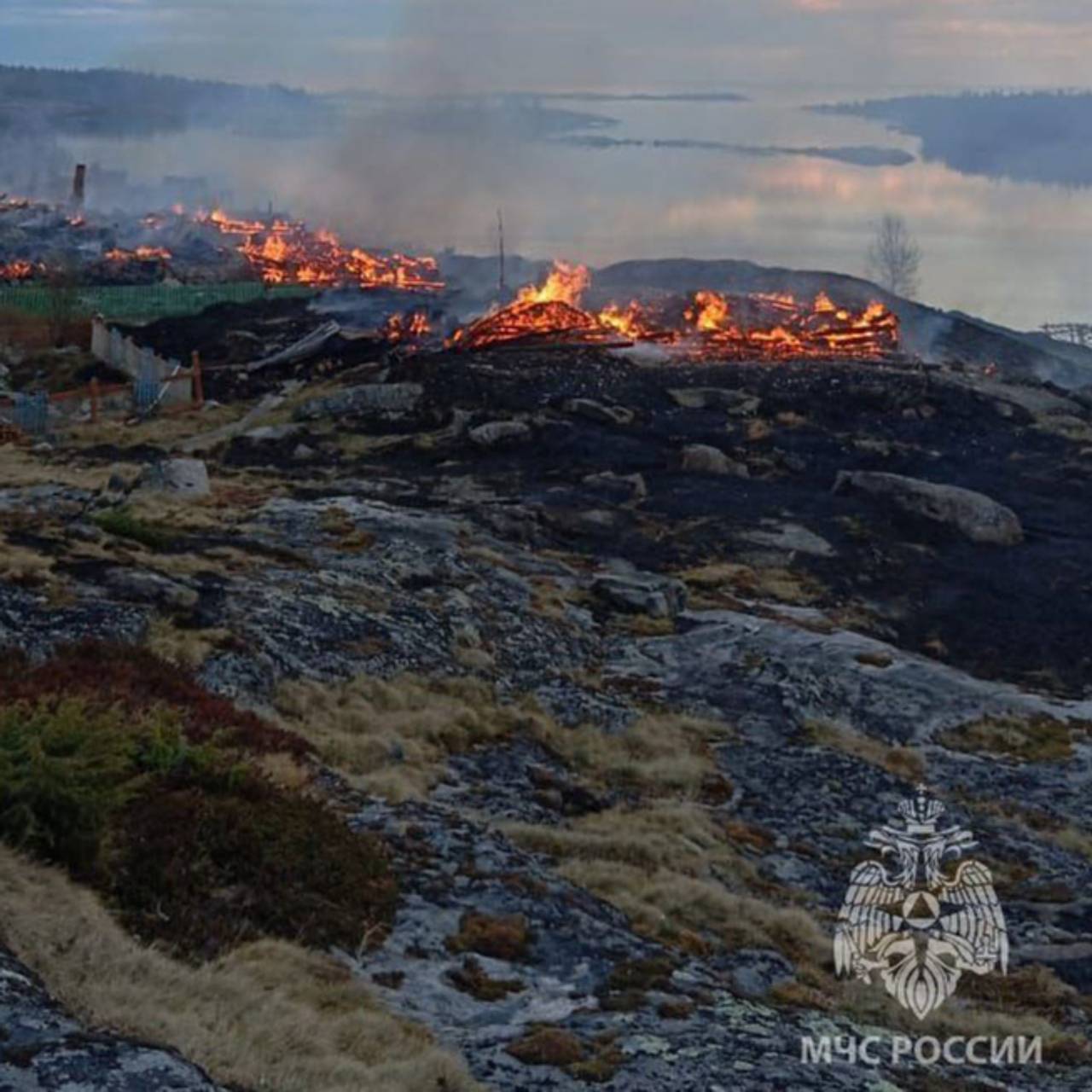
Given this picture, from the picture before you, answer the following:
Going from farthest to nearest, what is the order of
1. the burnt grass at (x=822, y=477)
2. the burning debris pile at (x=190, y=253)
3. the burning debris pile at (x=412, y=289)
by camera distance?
the burning debris pile at (x=190, y=253)
the burning debris pile at (x=412, y=289)
the burnt grass at (x=822, y=477)

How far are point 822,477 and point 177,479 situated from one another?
56.3 feet

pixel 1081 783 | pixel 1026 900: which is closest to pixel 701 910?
pixel 1026 900

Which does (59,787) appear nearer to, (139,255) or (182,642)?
(182,642)

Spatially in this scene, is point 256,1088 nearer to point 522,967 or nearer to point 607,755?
point 522,967

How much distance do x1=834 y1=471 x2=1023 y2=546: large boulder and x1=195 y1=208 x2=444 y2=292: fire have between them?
43.2 metres

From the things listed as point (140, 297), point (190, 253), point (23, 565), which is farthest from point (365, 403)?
point (190, 253)

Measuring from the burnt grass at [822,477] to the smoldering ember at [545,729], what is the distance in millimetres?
167

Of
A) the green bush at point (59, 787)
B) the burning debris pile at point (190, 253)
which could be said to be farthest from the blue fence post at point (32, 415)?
the green bush at point (59, 787)

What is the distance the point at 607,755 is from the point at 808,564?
12.6 meters

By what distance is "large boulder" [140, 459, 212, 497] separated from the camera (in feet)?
97.4

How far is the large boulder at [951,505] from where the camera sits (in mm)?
33719

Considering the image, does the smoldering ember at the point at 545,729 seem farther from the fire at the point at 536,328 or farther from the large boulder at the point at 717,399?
the fire at the point at 536,328

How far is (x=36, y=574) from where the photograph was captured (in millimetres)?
18656

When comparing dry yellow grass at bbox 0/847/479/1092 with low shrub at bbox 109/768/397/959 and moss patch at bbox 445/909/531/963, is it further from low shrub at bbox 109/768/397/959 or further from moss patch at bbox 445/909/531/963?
moss patch at bbox 445/909/531/963
